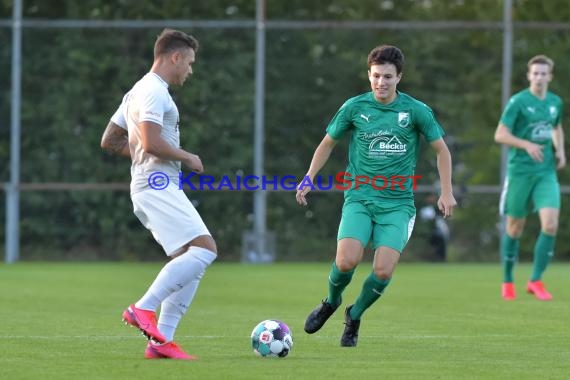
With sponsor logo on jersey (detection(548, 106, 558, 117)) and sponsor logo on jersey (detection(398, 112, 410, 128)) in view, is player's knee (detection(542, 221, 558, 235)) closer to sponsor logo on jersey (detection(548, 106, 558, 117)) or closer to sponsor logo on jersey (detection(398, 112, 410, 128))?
sponsor logo on jersey (detection(548, 106, 558, 117))

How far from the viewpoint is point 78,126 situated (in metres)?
19.6

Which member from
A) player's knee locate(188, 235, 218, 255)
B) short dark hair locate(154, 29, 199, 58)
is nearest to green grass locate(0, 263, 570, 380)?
player's knee locate(188, 235, 218, 255)

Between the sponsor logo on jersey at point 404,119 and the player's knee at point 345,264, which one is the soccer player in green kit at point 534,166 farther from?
the player's knee at point 345,264

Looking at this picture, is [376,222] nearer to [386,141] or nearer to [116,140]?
[386,141]

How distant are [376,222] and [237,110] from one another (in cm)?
1109

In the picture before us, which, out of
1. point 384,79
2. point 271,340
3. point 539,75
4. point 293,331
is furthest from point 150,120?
point 539,75

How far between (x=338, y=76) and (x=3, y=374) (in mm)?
13191

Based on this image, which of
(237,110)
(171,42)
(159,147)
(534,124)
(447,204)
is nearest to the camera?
(159,147)

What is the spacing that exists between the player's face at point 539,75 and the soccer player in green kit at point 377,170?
4370 millimetres

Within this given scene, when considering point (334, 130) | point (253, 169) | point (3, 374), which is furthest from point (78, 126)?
point (3, 374)

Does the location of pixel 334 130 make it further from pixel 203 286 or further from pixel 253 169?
pixel 253 169

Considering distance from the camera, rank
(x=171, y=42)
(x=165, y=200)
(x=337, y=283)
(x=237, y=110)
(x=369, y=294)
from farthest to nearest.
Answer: (x=237, y=110) → (x=337, y=283) → (x=369, y=294) → (x=171, y=42) → (x=165, y=200)

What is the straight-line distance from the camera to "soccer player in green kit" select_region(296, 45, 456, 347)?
340 inches

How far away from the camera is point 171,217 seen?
25.0 ft
